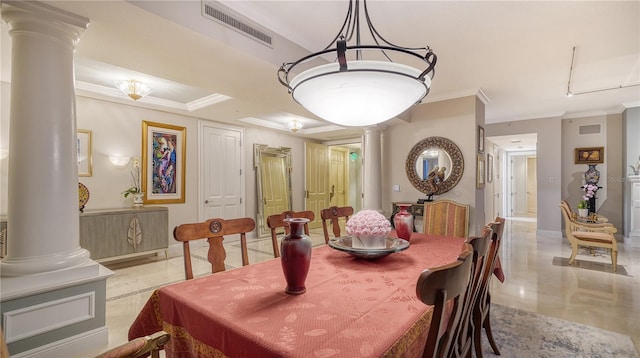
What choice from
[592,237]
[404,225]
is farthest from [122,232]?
[592,237]

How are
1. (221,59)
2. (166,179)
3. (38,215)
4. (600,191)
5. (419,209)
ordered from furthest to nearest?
(600,191), (166,179), (419,209), (221,59), (38,215)

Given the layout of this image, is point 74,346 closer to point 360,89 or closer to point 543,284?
point 360,89

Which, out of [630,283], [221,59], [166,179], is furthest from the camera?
[166,179]

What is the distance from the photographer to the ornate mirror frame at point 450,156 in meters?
4.34

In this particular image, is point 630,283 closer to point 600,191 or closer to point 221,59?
point 600,191

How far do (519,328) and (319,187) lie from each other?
5.53 meters

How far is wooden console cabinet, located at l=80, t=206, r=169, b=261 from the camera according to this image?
3717 millimetres

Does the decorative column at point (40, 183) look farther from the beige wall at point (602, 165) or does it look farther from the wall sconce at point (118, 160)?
the beige wall at point (602, 165)

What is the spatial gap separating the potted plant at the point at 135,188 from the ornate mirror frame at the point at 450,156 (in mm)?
4168

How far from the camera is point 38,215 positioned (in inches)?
72.0

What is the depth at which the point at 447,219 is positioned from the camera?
327 centimetres

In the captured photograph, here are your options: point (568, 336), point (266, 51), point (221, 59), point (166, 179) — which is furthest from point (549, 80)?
point (166, 179)

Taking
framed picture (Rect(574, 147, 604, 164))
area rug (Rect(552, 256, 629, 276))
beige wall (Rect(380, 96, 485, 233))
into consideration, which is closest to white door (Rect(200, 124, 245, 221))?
beige wall (Rect(380, 96, 485, 233))

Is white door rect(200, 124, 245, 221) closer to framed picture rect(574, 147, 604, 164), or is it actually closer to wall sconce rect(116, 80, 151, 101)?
wall sconce rect(116, 80, 151, 101)
